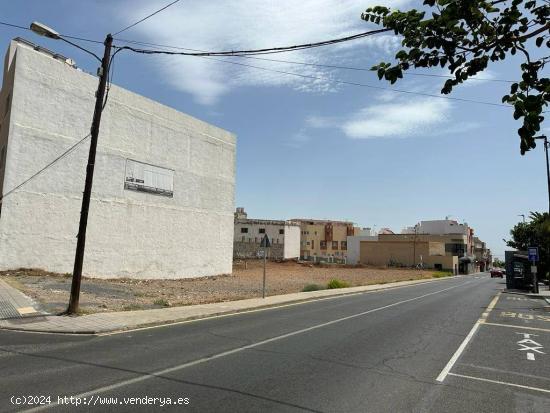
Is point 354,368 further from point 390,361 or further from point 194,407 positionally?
point 194,407

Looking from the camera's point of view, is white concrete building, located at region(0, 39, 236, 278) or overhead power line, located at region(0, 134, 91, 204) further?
white concrete building, located at region(0, 39, 236, 278)

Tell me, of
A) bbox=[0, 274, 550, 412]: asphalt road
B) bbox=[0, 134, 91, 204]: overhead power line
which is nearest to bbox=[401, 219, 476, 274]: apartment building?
bbox=[0, 134, 91, 204]: overhead power line

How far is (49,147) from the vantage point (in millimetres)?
26031

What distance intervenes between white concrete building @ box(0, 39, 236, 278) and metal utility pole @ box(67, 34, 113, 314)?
12152 millimetres

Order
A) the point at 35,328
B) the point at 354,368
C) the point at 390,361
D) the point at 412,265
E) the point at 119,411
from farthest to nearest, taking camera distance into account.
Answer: the point at 412,265
the point at 35,328
the point at 390,361
the point at 354,368
the point at 119,411

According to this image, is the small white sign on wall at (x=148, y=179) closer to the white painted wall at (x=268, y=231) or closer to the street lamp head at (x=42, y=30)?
the street lamp head at (x=42, y=30)

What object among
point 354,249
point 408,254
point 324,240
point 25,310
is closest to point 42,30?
point 25,310

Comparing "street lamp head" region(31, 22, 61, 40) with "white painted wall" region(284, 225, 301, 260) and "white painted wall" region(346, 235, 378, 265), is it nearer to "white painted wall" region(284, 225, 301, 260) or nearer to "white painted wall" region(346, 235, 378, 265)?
"white painted wall" region(284, 225, 301, 260)

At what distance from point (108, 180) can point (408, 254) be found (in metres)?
88.1

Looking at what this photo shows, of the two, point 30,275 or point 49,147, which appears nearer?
point 30,275

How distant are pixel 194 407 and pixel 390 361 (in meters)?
4.61

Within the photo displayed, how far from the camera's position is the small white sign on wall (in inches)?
1222

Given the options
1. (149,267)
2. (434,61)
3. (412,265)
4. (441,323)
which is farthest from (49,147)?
(412,265)

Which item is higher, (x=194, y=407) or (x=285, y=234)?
(x=285, y=234)
